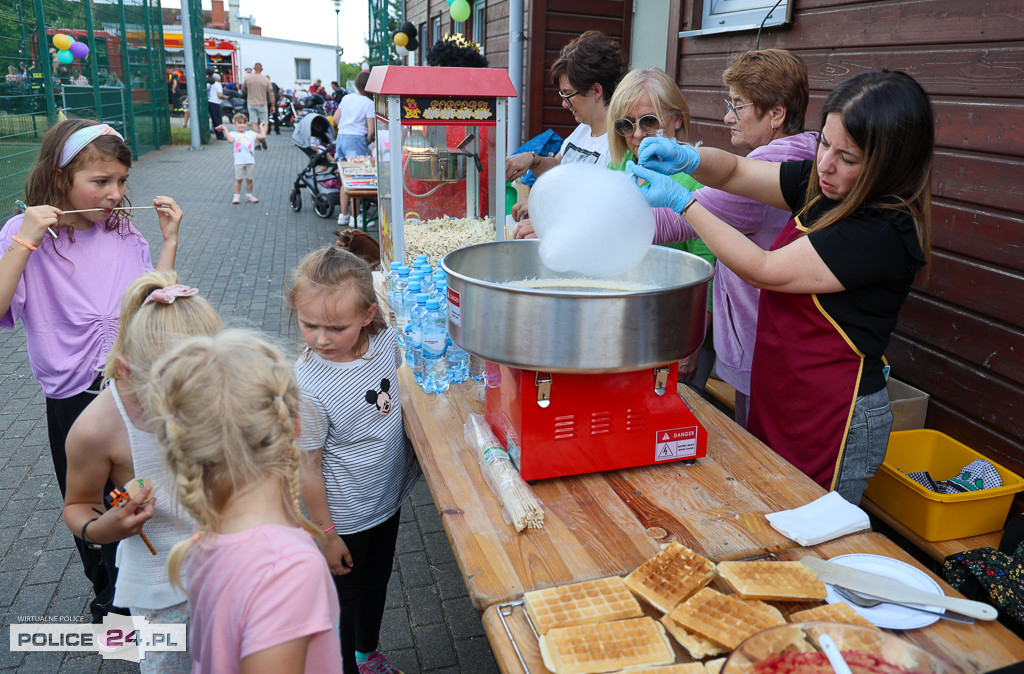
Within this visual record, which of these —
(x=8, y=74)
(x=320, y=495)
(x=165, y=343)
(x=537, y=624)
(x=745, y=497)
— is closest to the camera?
(x=537, y=624)

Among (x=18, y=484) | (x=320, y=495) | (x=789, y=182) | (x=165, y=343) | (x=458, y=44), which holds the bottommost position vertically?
(x=18, y=484)

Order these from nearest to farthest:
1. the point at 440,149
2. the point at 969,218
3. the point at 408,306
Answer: the point at 969,218, the point at 408,306, the point at 440,149

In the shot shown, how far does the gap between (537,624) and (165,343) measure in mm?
1026

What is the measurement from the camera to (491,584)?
1.40m

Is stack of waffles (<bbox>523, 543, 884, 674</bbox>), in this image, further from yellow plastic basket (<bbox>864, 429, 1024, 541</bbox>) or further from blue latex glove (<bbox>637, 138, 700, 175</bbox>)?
yellow plastic basket (<bbox>864, 429, 1024, 541</bbox>)

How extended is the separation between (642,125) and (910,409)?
62.2 inches

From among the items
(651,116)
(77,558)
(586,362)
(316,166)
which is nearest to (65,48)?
(316,166)

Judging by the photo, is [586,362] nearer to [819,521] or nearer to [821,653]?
[819,521]

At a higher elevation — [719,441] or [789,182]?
[789,182]

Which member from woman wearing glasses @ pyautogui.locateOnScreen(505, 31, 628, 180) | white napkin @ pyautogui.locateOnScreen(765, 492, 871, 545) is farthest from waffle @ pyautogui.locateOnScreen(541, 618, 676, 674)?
woman wearing glasses @ pyautogui.locateOnScreen(505, 31, 628, 180)

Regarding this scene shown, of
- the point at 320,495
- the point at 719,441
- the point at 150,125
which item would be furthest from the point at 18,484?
the point at 150,125

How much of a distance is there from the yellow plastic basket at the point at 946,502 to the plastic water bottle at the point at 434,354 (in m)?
1.63

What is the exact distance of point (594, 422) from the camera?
5.69 feet

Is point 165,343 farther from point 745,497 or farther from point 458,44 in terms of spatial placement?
point 458,44
